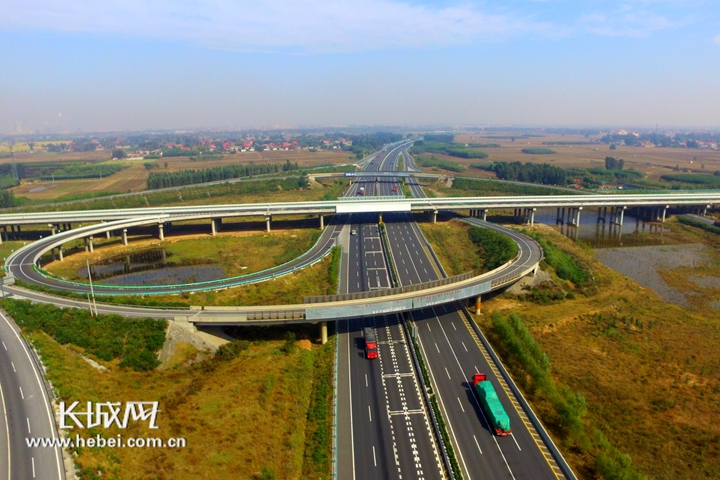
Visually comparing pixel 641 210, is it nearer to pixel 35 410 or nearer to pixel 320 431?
pixel 320 431

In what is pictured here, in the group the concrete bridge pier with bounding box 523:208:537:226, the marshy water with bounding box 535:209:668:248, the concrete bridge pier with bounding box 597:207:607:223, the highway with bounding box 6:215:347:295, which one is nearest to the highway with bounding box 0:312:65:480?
the highway with bounding box 6:215:347:295

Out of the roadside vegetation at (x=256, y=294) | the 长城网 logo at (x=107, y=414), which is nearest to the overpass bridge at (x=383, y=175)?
the roadside vegetation at (x=256, y=294)

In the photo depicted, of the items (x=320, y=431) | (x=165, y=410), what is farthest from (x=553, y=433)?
(x=165, y=410)

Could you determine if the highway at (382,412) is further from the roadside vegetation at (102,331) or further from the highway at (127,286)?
the roadside vegetation at (102,331)

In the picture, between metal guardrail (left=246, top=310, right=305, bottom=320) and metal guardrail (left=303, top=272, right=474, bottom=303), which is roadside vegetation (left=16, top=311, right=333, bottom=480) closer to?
metal guardrail (left=246, top=310, right=305, bottom=320)

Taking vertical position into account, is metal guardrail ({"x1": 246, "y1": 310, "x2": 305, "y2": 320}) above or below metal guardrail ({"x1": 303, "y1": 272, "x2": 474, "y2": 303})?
below

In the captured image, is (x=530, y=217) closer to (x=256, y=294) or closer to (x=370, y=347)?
(x=256, y=294)
